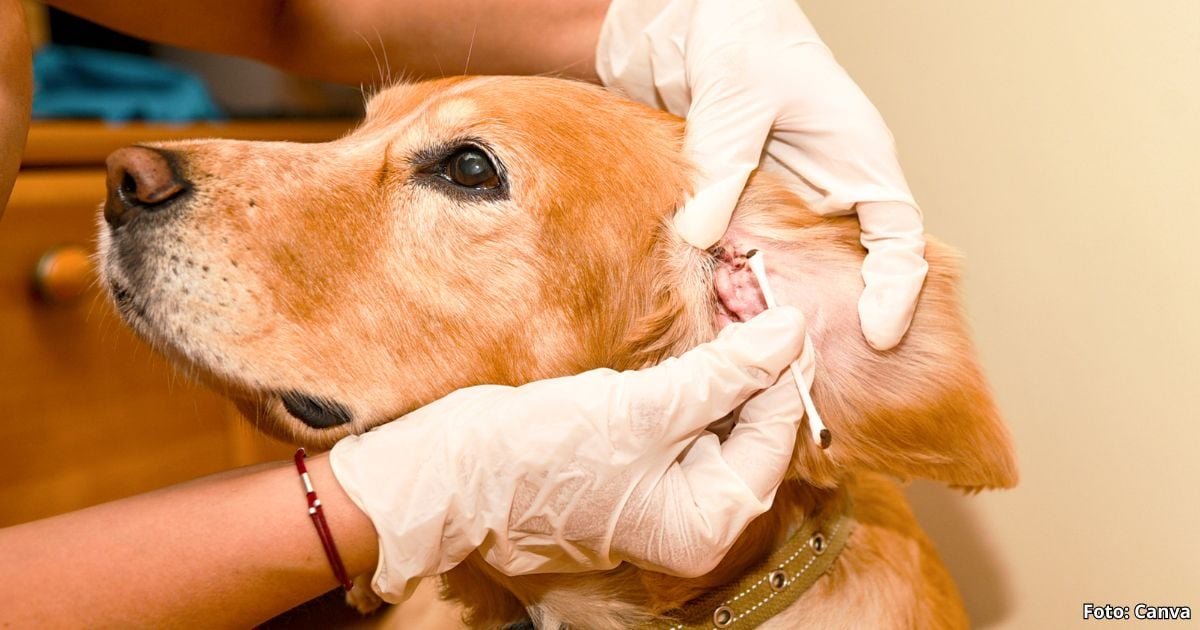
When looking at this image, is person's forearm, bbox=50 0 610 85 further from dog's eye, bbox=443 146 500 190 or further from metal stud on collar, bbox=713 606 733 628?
metal stud on collar, bbox=713 606 733 628

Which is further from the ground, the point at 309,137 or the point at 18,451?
the point at 309,137

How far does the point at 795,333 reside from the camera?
997 mm

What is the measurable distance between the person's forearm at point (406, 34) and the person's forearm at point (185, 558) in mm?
851

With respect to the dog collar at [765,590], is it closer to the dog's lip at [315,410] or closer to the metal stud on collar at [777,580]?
the metal stud on collar at [777,580]

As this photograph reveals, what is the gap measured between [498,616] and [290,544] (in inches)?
14.4

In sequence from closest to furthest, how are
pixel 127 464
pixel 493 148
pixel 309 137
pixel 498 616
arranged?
pixel 493 148 → pixel 498 616 → pixel 127 464 → pixel 309 137

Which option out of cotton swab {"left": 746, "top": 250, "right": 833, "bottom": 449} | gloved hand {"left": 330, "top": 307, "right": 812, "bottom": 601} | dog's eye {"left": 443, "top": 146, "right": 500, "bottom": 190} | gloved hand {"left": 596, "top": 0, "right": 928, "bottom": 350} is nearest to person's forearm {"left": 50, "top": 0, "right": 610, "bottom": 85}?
gloved hand {"left": 596, "top": 0, "right": 928, "bottom": 350}

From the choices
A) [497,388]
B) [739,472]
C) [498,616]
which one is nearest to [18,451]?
[498,616]

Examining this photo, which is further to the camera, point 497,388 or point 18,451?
point 18,451

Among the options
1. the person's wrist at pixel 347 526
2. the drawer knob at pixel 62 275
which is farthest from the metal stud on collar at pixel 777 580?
the drawer knob at pixel 62 275

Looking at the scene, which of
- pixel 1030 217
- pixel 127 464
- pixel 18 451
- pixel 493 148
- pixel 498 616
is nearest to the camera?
pixel 493 148

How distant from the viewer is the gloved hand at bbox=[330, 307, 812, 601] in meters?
0.97

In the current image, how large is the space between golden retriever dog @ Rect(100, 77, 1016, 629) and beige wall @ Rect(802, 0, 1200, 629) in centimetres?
44

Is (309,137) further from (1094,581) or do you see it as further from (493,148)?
(1094,581)
